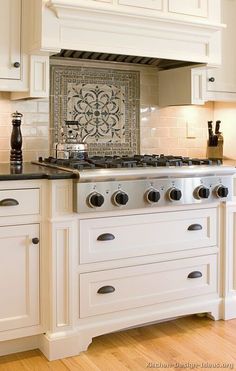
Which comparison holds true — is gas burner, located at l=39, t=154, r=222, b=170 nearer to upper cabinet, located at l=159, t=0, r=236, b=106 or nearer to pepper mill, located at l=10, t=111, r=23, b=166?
pepper mill, located at l=10, t=111, r=23, b=166

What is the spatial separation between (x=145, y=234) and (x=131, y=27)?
1.18 metres

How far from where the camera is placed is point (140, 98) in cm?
360

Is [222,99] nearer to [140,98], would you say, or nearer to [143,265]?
[140,98]

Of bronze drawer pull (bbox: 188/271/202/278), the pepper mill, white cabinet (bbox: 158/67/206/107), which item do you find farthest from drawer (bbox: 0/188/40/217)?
white cabinet (bbox: 158/67/206/107)

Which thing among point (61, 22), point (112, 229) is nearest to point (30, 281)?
point (112, 229)

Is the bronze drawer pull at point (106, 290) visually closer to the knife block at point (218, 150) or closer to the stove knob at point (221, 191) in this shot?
the stove knob at point (221, 191)

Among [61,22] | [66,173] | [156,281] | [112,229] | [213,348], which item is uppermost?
[61,22]

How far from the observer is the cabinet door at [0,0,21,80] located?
9.33 ft

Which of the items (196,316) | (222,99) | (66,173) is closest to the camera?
(66,173)

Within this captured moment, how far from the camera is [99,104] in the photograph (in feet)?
11.3

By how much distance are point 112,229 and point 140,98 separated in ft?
4.03

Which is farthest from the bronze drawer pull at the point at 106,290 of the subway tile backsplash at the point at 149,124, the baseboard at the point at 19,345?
the subway tile backsplash at the point at 149,124

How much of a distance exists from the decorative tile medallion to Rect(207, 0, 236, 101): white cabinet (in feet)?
1.71

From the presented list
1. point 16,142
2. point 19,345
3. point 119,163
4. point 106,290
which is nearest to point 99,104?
point 16,142
